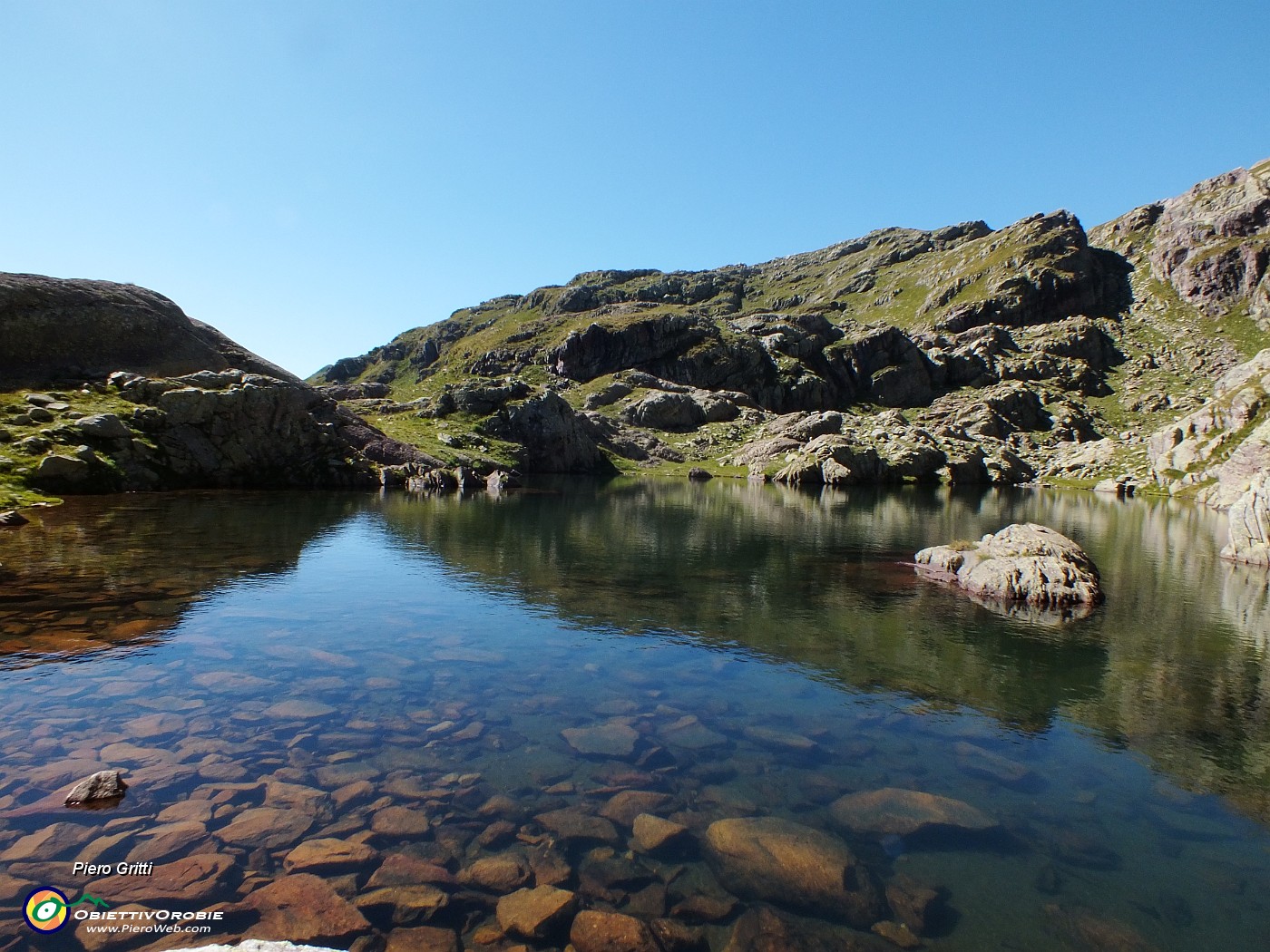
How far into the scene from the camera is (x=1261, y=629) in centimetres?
2919

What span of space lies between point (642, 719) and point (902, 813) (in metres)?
6.86

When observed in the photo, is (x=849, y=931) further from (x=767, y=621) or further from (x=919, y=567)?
(x=919, y=567)

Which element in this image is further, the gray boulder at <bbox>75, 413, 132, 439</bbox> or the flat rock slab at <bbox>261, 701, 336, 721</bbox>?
the gray boulder at <bbox>75, 413, 132, 439</bbox>

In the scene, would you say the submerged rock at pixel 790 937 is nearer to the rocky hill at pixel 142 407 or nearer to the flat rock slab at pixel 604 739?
the flat rock slab at pixel 604 739

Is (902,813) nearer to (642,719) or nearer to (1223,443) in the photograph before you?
(642,719)

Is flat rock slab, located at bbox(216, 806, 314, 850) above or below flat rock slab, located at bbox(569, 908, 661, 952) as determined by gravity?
above

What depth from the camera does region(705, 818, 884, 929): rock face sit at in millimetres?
10594

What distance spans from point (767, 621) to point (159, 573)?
29.3 metres

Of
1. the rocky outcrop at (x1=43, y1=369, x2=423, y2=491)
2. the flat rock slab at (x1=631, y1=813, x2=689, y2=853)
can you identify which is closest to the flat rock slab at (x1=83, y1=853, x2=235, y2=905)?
the flat rock slab at (x1=631, y1=813, x2=689, y2=853)

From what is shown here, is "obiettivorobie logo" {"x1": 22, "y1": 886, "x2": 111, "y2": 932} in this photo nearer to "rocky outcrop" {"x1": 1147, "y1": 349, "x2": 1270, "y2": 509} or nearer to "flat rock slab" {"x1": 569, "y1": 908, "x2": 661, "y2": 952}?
"flat rock slab" {"x1": 569, "y1": 908, "x2": 661, "y2": 952}

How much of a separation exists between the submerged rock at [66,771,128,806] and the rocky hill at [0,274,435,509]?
60.3m

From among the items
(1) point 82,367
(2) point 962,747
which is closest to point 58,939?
(2) point 962,747

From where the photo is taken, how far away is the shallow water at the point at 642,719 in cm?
1116

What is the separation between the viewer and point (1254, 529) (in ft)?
155
